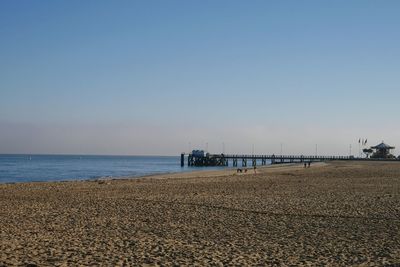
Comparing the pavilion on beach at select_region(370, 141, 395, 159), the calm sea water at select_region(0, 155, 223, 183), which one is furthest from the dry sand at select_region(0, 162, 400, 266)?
the pavilion on beach at select_region(370, 141, 395, 159)

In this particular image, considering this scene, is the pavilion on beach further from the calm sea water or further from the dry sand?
the dry sand

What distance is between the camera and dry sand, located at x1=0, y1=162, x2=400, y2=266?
827cm

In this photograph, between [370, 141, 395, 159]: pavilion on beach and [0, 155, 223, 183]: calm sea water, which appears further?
[370, 141, 395, 159]: pavilion on beach

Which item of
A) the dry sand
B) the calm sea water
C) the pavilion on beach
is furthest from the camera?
the pavilion on beach

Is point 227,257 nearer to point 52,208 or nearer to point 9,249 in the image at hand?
point 9,249

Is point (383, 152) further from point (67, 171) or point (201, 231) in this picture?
point (201, 231)

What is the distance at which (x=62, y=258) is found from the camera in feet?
26.6

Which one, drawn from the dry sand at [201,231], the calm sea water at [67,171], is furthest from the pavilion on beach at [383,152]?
the dry sand at [201,231]

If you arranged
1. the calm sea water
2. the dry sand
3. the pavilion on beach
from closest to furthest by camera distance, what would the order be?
the dry sand
the calm sea water
the pavilion on beach

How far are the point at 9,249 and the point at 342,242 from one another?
642cm

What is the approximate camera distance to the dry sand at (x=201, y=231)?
827 cm

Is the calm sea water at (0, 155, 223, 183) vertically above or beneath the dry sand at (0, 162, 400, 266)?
beneath

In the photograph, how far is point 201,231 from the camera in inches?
436

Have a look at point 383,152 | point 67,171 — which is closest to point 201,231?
point 67,171
